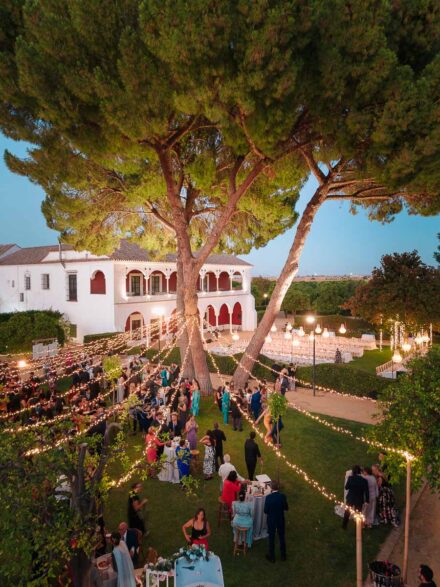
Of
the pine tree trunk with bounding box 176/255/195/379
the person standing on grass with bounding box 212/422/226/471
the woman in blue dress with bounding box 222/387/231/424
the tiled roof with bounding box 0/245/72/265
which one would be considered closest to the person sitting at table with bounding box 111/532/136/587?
the person standing on grass with bounding box 212/422/226/471

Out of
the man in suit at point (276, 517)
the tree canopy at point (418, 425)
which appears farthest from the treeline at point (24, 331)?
the tree canopy at point (418, 425)

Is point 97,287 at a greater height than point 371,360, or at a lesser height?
greater

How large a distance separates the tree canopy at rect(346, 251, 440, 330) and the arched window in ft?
50.7

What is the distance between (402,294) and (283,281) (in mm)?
7128

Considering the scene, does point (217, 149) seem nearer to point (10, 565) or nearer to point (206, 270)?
point (10, 565)

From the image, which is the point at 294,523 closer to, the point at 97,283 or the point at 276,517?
the point at 276,517

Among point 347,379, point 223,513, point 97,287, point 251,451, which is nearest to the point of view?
point 223,513

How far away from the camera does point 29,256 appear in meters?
31.8

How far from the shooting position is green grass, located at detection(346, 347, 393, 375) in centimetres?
2122

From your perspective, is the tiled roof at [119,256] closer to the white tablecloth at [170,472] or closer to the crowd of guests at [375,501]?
the white tablecloth at [170,472]

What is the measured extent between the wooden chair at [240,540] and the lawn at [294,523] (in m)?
0.13

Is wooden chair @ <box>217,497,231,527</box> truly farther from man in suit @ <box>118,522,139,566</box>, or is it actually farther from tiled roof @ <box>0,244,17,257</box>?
tiled roof @ <box>0,244,17,257</box>

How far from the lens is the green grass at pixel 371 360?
21219 mm

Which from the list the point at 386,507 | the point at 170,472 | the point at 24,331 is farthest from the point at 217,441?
the point at 24,331
